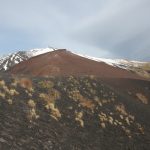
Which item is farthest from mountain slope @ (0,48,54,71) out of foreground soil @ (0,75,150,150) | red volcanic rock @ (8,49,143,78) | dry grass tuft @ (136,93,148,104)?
foreground soil @ (0,75,150,150)

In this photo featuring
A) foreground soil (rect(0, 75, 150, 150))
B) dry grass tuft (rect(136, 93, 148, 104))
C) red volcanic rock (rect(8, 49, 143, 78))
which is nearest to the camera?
foreground soil (rect(0, 75, 150, 150))

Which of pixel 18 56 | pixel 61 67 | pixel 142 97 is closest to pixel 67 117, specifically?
pixel 142 97

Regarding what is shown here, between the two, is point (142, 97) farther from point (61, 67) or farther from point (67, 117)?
point (67, 117)

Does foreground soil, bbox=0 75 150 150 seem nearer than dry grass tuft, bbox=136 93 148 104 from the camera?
Yes

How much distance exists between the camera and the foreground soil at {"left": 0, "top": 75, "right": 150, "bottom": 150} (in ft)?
63.1

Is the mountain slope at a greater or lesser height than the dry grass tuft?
greater

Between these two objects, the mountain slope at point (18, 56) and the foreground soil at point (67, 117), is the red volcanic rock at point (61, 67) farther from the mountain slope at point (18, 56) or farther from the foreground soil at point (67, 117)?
the mountain slope at point (18, 56)

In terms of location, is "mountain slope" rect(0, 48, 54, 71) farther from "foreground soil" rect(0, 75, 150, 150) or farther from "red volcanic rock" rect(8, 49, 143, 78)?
"foreground soil" rect(0, 75, 150, 150)

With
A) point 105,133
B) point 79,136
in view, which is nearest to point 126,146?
point 105,133

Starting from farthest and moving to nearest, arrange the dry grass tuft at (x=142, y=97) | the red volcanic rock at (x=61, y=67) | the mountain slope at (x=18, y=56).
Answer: the mountain slope at (x=18, y=56) < the red volcanic rock at (x=61, y=67) < the dry grass tuft at (x=142, y=97)

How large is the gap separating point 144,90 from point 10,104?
1355 inches

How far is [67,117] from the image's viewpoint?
2339 centimetres

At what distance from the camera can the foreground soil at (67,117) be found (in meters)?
19.2

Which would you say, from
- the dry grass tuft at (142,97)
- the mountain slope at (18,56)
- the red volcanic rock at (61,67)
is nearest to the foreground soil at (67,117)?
the dry grass tuft at (142,97)
